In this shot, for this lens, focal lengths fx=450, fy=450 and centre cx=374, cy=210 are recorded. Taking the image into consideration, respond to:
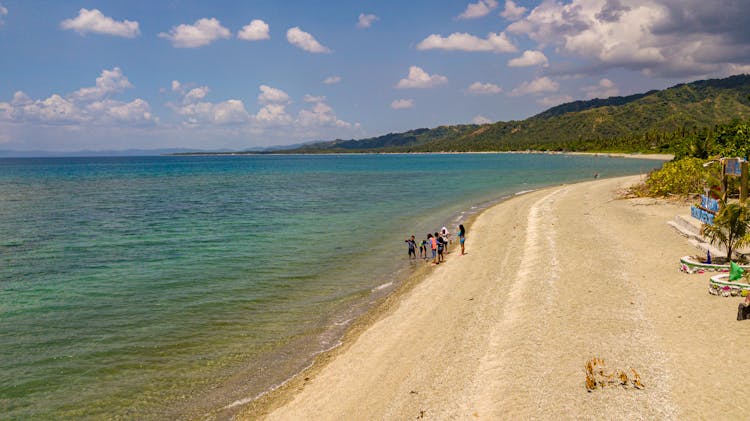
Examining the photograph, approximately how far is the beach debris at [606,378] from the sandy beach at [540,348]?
0.59 feet

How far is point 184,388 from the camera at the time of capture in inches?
500

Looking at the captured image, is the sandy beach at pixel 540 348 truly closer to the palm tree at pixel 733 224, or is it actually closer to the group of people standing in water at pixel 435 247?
the palm tree at pixel 733 224

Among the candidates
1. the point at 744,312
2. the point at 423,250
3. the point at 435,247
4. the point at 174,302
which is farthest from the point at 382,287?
the point at 744,312

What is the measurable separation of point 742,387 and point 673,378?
1205 millimetres

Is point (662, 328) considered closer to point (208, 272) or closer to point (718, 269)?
point (718, 269)

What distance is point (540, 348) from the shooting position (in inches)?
485

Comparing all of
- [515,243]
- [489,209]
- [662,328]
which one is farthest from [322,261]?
[489,209]

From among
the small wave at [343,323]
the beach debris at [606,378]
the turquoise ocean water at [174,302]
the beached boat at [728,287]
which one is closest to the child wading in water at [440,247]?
the turquoise ocean water at [174,302]

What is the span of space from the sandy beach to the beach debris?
0.59 ft

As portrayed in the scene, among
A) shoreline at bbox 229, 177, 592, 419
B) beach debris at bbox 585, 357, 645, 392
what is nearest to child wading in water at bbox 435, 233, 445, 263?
shoreline at bbox 229, 177, 592, 419

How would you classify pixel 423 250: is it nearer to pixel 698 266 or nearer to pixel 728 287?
pixel 698 266

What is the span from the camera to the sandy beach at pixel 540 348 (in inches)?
381

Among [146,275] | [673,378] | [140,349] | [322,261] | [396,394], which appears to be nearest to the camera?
[673,378]

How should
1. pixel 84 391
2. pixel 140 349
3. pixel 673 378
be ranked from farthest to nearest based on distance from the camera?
pixel 140 349
pixel 84 391
pixel 673 378
